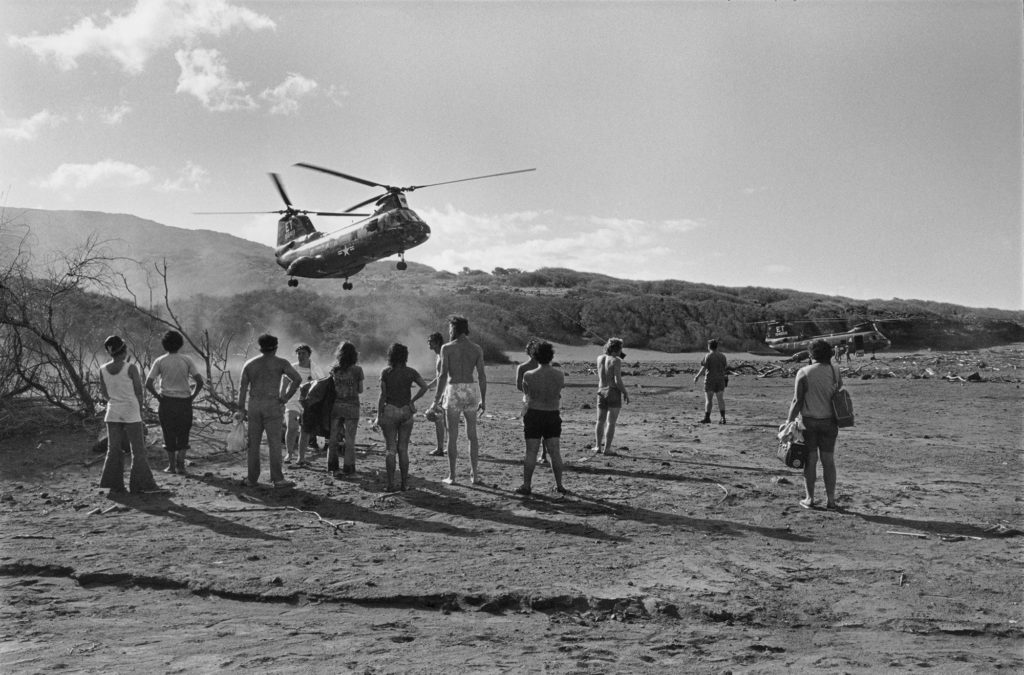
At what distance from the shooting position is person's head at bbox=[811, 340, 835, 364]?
7.72 meters

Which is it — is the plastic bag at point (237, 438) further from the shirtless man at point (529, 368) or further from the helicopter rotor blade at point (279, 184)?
the helicopter rotor blade at point (279, 184)

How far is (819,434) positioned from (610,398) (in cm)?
353

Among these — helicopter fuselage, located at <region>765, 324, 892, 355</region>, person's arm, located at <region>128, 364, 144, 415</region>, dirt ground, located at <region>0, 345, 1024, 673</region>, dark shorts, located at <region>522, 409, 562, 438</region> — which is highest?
helicopter fuselage, located at <region>765, 324, 892, 355</region>

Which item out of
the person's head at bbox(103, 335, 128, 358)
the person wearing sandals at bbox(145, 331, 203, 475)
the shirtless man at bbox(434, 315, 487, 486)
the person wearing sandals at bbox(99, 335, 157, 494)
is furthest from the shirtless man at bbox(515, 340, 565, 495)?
the person's head at bbox(103, 335, 128, 358)

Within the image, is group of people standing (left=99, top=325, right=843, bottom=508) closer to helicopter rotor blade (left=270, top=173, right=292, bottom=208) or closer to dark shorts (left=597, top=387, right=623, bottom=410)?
dark shorts (left=597, top=387, right=623, bottom=410)

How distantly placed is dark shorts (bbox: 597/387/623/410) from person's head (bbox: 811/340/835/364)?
341 centimetres

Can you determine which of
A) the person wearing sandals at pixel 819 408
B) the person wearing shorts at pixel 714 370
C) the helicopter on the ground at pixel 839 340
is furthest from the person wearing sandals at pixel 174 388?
the helicopter on the ground at pixel 839 340

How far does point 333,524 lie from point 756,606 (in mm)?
3959

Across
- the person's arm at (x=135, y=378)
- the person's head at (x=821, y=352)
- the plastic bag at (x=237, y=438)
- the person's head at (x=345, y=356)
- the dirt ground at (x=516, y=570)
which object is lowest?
the dirt ground at (x=516, y=570)

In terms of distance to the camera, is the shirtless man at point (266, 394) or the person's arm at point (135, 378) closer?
the person's arm at point (135, 378)

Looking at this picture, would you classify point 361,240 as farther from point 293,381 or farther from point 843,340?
point 843,340

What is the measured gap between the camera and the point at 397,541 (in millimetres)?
6668

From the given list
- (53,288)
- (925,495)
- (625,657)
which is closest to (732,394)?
(925,495)

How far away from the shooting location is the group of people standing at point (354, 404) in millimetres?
7844
